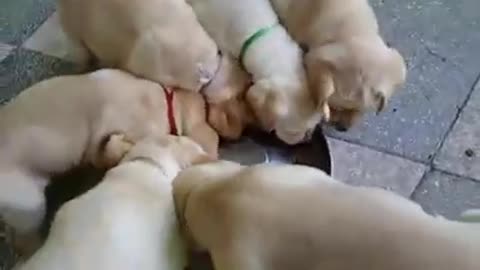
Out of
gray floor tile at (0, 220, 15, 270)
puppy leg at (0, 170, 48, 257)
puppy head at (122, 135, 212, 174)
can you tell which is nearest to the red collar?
puppy head at (122, 135, 212, 174)

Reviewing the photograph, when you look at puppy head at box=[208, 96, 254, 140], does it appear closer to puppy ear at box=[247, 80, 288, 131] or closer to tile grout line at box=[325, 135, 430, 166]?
puppy ear at box=[247, 80, 288, 131]

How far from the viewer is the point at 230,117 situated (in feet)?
6.54

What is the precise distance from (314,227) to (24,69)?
1.04 metres

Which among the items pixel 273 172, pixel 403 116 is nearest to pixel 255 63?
pixel 403 116

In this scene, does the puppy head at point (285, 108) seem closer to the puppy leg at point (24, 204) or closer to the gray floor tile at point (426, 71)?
the gray floor tile at point (426, 71)

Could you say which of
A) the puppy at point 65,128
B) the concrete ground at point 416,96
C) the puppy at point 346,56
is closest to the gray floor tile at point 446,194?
the concrete ground at point 416,96

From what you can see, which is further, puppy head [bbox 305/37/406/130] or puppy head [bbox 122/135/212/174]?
puppy head [bbox 305/37/406/130]

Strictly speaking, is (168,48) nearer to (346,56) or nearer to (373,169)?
(346,56)

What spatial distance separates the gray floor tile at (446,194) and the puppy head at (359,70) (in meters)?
0.17


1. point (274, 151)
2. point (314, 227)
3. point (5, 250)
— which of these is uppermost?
point (314, 227)

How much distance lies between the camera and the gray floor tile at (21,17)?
2410mm

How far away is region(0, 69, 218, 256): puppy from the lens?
71.9 inches

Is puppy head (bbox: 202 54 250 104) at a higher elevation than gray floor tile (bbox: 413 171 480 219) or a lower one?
higher

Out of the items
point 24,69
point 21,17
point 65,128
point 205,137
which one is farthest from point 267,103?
point 21,17
